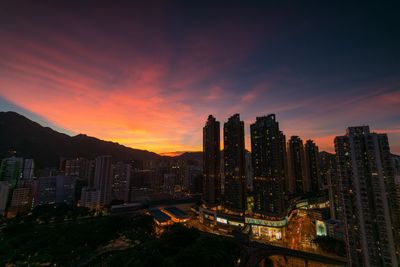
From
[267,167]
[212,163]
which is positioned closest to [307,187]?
[267,167]

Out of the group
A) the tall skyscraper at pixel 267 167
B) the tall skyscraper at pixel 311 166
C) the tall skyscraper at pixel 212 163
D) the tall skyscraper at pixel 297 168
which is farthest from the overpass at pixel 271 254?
the tall skyscraper at pixel 311 166

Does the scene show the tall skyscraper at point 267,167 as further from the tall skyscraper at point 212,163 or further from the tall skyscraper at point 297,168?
the tall skyscraper at point 297,168

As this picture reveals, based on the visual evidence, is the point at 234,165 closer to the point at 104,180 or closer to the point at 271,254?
the point at 271,254

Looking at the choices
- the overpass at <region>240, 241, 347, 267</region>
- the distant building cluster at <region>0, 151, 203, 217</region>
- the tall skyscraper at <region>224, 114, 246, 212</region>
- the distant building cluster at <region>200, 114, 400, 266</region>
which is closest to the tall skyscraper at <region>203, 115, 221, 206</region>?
the distant building cluster at <region>200, 114, 400, 266</region>

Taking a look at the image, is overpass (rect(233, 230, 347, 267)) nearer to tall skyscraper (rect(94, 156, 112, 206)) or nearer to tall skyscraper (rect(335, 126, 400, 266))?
tall skyscraper (rect(335, 126, 400, 266))

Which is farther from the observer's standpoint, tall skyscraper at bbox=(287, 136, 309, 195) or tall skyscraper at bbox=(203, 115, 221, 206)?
tall skyscraper at bbox=(287, 136, 309, 195)

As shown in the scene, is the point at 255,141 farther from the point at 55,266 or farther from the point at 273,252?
the point at 55,266
